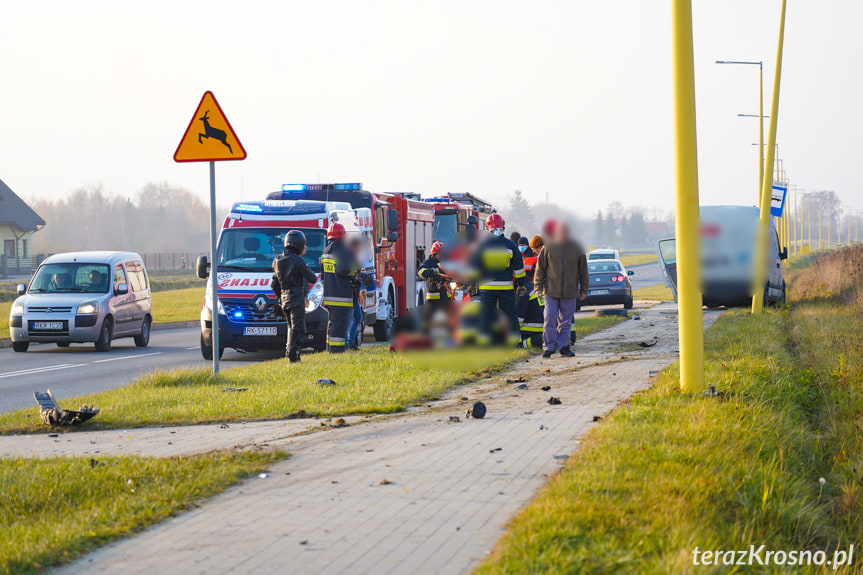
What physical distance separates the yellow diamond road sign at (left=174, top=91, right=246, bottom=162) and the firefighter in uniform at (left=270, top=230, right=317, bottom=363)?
2990 millimetres

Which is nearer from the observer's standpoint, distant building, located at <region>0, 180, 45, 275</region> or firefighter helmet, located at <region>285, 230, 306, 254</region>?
firefighter helmet, located at <region>285, 230, 306, 254</region>

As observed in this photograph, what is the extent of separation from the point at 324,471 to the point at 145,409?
3692 mm

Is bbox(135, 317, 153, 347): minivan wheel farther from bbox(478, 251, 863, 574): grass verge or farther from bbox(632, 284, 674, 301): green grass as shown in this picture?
bbox(632, 284, 674, 301): green grass

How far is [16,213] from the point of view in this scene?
7038 centimetres

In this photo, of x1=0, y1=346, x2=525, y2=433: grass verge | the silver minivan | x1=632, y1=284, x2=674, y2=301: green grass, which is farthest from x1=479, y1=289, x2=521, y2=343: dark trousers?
x1=632, y1=284, x2=674, y2=301: green grass

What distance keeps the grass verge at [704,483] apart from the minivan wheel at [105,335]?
12771 mm

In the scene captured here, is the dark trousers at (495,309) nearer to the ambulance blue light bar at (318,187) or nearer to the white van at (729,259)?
the white van at (729,259)

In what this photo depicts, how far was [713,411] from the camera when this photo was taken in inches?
312

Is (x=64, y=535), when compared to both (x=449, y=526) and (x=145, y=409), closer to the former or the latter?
(x=449, y=526)

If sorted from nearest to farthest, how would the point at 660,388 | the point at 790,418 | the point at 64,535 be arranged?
the point at 64,535, the point at 790,418, the point at 660,388

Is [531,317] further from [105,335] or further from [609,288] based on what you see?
[609,288]

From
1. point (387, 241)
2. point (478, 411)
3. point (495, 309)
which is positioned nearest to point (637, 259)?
point (387, 241)

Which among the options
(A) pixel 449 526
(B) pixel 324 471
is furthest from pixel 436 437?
(A) pixel 449 526

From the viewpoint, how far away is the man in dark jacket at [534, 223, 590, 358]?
13.8 metres
